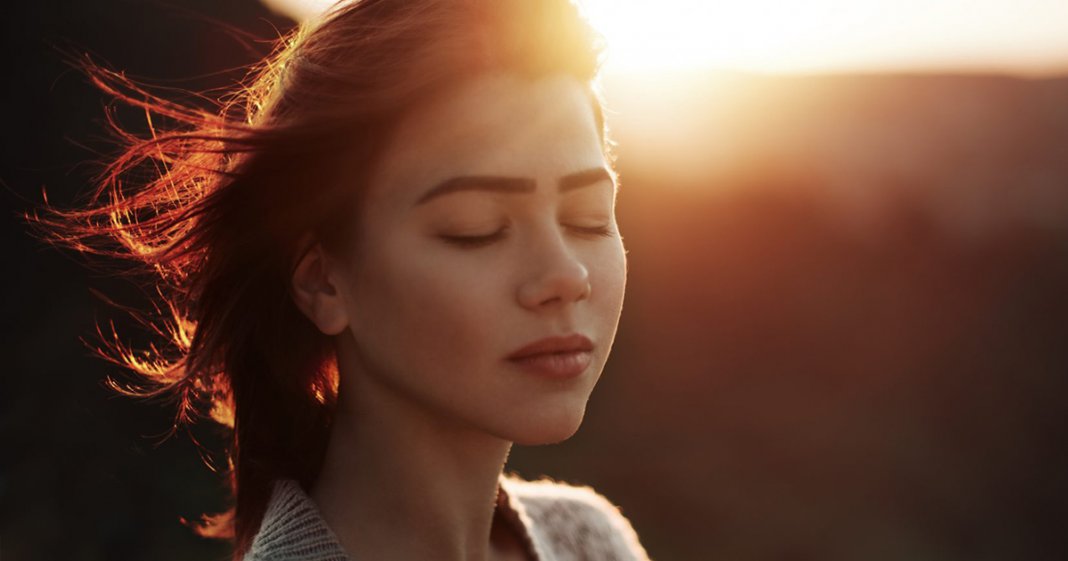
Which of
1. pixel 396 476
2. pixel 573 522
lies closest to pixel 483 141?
pixel 396 476

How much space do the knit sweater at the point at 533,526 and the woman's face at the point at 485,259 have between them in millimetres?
248

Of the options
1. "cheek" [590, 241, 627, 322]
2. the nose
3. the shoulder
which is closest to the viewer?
the nose

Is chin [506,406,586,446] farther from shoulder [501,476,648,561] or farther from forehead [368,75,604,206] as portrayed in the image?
shoulder [501,476,648,561]

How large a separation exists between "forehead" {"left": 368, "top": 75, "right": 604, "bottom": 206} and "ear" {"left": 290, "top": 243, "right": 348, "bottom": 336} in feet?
0.49

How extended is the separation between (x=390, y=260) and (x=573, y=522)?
2.98ft

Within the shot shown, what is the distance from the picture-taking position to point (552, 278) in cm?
150

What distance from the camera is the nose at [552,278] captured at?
58.9 inches

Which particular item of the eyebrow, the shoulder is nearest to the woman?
the eyebrow

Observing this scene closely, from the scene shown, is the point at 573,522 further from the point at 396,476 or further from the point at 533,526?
the point at 396,476

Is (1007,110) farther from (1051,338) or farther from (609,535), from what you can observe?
(609,535)

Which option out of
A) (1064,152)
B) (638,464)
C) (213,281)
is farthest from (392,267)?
(1064,152)

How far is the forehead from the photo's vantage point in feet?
5.01

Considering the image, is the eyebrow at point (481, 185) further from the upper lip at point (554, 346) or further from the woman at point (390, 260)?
the upper lip at point (554, 346)

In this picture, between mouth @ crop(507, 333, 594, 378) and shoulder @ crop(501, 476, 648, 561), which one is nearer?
mouth @ crop(507, 333, 594, 378)
